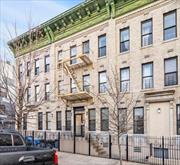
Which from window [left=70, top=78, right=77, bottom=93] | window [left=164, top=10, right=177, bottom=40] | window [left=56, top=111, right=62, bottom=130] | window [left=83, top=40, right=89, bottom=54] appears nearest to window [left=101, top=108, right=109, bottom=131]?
window [left=70, top=78, right=77, bottom=93]

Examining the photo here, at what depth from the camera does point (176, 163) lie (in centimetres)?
2033

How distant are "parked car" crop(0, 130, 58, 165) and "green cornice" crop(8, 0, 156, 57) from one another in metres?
13.8

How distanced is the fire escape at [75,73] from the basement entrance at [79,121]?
0.91 meters

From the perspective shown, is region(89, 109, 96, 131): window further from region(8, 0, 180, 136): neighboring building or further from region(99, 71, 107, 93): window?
region(99, 71, 107, 93): window

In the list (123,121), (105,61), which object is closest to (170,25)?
(105,61)

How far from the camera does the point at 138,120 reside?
24562mm

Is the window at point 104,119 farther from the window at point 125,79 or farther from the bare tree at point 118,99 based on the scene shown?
the window at point 125,79

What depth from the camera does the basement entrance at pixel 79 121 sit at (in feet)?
99.6

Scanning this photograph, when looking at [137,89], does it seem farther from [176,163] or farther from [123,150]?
[176,163]

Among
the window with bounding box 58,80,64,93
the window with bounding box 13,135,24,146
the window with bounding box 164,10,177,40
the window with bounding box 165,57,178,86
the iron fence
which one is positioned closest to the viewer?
the window with bounding box 13,135,24,146

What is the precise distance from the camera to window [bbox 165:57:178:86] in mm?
22531

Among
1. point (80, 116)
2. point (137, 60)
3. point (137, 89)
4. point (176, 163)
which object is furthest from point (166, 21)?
point (80, 116)

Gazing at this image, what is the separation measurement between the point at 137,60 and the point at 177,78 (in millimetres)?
3851

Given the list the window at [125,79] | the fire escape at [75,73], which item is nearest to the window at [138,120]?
the window at [125,79]
